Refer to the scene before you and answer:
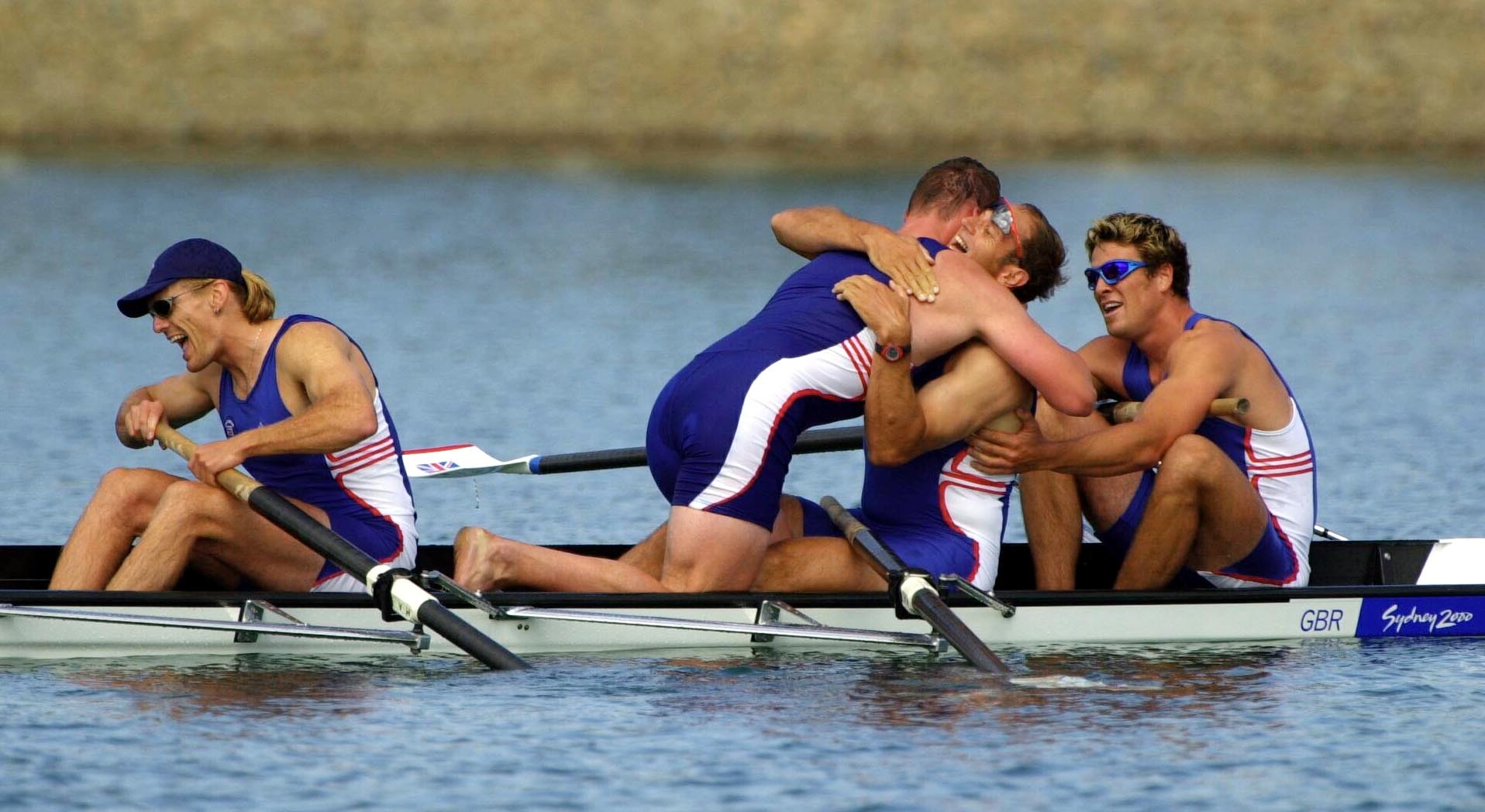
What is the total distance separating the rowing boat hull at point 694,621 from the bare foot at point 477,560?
0.19 meters

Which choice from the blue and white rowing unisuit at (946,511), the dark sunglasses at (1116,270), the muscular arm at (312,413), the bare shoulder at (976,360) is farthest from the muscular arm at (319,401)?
the dark sunglasses at (1116,270)

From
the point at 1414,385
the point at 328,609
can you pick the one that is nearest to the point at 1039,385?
the point at 328,609

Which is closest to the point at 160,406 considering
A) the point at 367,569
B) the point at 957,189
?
the point at 367,569

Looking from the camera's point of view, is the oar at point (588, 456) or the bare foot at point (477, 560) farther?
the oar at point (588, 456)

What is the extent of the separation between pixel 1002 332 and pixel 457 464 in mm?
3895

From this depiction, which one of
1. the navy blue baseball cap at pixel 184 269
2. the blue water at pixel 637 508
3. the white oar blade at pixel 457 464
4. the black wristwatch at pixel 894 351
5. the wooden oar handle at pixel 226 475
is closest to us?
the blue water at pixel 637 508

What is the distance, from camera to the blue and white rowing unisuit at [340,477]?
8227 millimetres

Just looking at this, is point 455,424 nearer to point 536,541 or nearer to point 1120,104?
point 536,541

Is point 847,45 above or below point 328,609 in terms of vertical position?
above

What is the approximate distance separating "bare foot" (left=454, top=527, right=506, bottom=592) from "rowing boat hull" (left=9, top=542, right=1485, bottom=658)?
0.63ft

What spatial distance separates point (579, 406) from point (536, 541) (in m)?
4.82

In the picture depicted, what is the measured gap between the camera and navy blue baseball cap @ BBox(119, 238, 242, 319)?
8117 millimetres

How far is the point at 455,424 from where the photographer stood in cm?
1605

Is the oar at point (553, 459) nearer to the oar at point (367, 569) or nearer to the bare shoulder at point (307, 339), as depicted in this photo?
the bare shoulder at point (307, 339)
